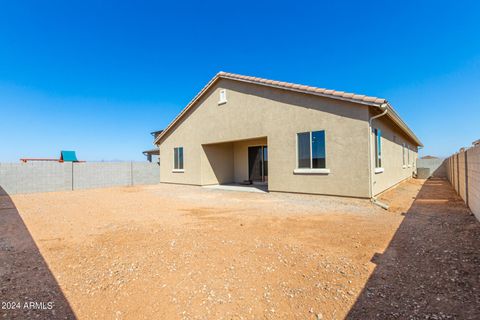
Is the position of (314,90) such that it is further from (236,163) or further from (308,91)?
(236,163)

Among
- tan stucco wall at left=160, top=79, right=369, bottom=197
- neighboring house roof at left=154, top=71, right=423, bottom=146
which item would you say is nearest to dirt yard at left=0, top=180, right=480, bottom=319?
tan stucco wall at left=160, top=79, right=369, bottom=197

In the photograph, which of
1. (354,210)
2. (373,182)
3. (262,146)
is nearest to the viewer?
(354,210)

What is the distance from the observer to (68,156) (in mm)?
22562

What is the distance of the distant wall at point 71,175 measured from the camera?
12.8 m

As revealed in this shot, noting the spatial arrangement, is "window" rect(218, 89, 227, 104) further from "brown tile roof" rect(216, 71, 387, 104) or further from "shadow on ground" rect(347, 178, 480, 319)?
"shadow on ground" rect(347, 178, 480, 319)

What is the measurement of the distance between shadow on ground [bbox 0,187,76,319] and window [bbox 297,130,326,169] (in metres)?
8.13

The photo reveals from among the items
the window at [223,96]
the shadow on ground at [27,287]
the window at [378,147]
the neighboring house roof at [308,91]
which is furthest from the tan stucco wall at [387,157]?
the shadow on ground at [27,287]

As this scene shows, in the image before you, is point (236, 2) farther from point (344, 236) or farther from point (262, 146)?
point (344, 236)

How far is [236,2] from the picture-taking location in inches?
450

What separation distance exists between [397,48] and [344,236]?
12.0 meters

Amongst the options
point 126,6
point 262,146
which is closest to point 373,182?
point 262,146

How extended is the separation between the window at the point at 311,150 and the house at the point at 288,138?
38mm

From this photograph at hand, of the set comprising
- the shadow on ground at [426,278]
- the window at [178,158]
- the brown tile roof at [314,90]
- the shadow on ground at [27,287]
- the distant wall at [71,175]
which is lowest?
the shadow on ground at [27,287]

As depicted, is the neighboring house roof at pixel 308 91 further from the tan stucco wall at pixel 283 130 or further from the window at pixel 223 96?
the window at pixel 223 96
